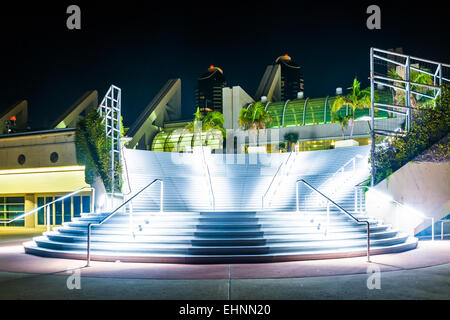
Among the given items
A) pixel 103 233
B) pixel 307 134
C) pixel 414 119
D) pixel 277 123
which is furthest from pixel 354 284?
pixel 277 123

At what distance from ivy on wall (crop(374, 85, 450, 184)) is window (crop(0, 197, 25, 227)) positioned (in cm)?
2299

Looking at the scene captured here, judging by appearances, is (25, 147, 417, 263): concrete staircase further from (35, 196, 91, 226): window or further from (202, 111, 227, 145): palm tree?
(202, 111, 227, 145): palm tree

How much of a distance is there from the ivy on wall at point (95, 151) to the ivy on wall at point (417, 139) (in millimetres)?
11916

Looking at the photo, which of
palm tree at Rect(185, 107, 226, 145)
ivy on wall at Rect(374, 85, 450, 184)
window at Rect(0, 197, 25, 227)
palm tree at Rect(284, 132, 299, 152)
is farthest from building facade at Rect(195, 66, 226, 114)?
ivy on wall at Rect(374, 85, 450, 184)

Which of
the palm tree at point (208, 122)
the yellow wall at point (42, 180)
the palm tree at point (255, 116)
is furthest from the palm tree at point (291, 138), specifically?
the yellow wall at point (42, 180)

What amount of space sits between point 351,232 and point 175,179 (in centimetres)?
1258

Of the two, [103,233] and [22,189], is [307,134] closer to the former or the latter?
[22,189]

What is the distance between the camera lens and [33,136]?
2470 centimetres

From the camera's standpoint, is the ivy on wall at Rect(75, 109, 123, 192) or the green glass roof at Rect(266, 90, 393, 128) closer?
the ivy on wall at Rect(75, 109, 123, 192)

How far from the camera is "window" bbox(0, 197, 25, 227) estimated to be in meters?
27.2

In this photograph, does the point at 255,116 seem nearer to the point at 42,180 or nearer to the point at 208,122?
the point at 208,122

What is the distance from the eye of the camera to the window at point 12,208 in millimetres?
27250

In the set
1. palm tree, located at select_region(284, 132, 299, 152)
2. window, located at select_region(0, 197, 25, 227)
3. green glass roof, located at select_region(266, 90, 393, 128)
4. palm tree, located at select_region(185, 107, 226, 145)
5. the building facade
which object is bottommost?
window, located at select_region(0, 197, 25, 227)

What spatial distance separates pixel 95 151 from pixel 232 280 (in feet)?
47.1
